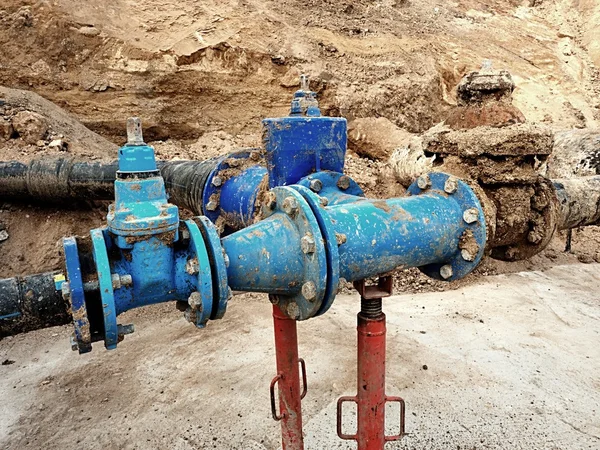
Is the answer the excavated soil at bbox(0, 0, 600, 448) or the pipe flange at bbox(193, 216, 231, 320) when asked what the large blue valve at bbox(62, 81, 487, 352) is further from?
the excavated soil at bbox(0, 0, 600, 448)

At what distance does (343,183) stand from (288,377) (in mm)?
705

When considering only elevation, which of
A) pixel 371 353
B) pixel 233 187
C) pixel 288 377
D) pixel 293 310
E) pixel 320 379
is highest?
pixel 233 187

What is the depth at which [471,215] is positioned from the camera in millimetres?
1317

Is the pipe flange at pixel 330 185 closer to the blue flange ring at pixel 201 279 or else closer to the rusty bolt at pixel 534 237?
the blue flange ring at pixel 201 279

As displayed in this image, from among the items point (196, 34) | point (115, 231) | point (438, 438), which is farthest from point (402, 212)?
point (196, 34)

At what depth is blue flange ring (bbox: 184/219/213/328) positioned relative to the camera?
1.03m

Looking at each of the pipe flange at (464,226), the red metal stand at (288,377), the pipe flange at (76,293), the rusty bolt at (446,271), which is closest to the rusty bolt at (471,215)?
the pipe flange at (464,226)

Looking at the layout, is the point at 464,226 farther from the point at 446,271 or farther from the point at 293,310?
the point at 293,310

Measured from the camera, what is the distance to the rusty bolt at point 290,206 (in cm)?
114

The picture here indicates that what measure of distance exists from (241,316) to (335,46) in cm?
403

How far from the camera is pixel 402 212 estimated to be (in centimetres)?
126

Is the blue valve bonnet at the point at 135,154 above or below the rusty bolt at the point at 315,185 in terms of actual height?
above

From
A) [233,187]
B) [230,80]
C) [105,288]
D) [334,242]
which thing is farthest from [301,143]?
[230,80]

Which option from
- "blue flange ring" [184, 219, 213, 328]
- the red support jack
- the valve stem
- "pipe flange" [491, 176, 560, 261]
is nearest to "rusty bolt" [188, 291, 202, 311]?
"blue flange ring" [184, 219, 213, 328]
